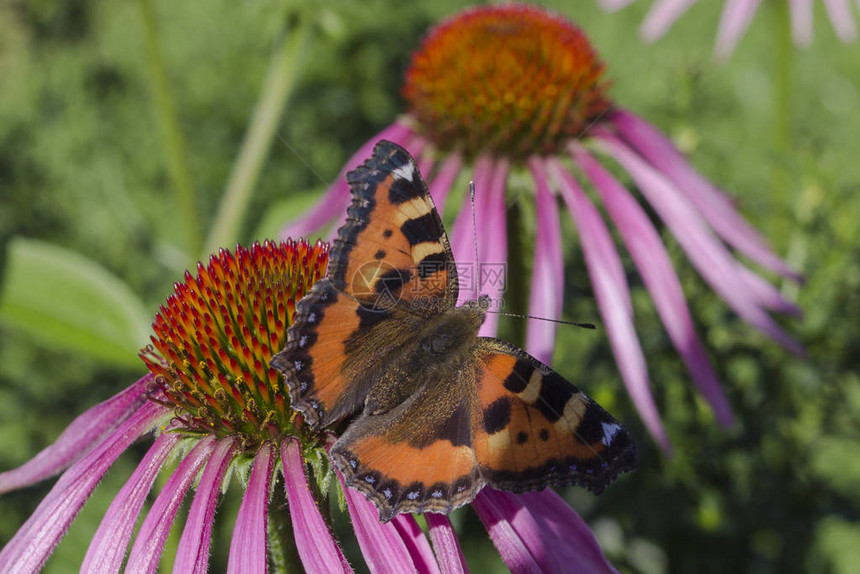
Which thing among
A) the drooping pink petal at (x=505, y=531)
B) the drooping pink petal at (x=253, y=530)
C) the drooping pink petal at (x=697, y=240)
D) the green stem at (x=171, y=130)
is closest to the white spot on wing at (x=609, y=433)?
the drooping pink petal at (x=505, y=531)

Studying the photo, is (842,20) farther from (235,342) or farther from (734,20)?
(235,342)

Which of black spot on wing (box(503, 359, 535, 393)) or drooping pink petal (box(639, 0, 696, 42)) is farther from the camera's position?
drooping pink petal (box(639, 0, 696, 42))

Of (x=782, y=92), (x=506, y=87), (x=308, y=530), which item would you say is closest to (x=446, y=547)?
(x=308, y=530)

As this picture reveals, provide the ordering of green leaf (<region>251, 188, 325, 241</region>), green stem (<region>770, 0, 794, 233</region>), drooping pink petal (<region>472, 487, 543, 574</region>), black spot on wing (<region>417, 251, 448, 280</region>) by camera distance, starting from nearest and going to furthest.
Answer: drooping pink petal (<region>472, 487, 543, 574</region>), black spot on wing (<region>417, 251, 448, 280</region>), green stem (<region>770, 0, 794, 233</region>), green leaf (<region>251, 188, 325, 241</region>)

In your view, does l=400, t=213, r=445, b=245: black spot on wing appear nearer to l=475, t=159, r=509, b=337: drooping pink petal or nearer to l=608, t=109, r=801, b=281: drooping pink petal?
l=475, t=159, r=509, b=337: drooping pink petal

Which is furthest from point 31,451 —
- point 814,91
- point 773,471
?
point 814,91

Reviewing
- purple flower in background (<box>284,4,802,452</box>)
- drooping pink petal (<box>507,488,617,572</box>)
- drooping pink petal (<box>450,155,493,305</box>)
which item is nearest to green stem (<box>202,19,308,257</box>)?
purple flower in background (<box>284,4,802,452</box>)

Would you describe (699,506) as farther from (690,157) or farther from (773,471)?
(690,157)

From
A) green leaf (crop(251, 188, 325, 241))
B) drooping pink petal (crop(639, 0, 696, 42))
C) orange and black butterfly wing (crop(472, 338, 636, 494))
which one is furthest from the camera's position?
drooping pink petal (crop(639, 0, 696, 42))
